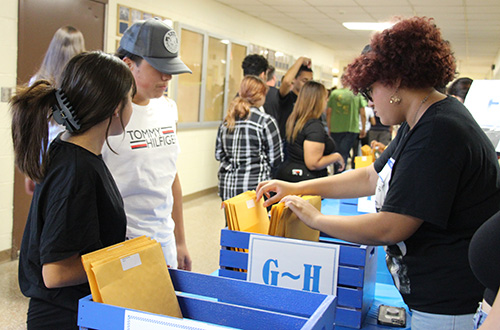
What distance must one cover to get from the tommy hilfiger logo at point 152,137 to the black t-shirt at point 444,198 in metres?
0.84

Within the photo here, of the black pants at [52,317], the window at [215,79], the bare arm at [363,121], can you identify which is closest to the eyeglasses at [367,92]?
the black pants at [52,317]

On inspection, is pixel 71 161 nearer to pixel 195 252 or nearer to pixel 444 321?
pixel 444 321

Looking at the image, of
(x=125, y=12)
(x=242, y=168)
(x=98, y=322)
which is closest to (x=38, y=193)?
(x=98, y=322)

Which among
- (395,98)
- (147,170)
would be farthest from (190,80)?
(395,98)

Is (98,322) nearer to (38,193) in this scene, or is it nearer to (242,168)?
(38,193)

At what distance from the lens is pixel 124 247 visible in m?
0.98

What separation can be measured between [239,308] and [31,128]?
63cm

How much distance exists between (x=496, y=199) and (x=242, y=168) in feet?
6.16

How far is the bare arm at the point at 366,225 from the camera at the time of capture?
1.21 meters

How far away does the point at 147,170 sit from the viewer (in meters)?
1.63

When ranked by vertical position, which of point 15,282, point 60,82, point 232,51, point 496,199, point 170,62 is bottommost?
point 15,282

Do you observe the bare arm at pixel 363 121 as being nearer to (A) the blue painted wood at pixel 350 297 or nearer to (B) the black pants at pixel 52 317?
(A) the blue painted wood at pixel 350 297

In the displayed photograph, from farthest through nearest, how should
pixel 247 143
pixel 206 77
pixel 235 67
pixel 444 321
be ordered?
pixel 235 67 → pixel 206 77 → pixel 247 143 → pixel 444 321

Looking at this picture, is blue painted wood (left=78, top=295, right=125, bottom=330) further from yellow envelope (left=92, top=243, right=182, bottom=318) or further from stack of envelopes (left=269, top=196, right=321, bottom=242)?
stack of envelopes (left=269, top=196, right=321, bottom=242)
